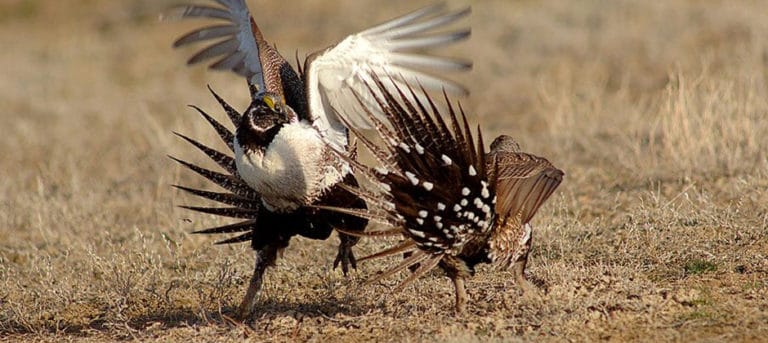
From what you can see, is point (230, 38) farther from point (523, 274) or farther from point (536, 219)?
point (523, 274)

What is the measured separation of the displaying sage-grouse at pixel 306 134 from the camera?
4887 mm

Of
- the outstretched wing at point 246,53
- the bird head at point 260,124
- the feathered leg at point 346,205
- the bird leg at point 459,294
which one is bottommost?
the bird leg at point 459,294

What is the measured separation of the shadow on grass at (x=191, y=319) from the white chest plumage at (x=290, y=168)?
59 centimetres

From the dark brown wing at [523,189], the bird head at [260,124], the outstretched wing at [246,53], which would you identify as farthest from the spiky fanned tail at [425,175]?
the outstretched wing at [246,53]

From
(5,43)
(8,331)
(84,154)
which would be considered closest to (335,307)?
(8,331)

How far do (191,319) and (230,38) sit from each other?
193 centimetres

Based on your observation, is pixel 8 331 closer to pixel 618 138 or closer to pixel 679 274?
pixel 679 274

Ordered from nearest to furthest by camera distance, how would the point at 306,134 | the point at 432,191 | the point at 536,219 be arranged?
the point at 432,191 → the point at 306,134 → the point at 536,219

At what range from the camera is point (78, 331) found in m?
5.47

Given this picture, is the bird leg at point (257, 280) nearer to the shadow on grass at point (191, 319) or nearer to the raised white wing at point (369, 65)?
the shadow on grass at point (191, 319)

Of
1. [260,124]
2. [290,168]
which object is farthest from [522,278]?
[260,124]

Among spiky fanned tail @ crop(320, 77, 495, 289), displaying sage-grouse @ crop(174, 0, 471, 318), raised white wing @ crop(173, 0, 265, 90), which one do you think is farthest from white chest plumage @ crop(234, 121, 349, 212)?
raised white wing @ crop(173, 0, 265, 90)

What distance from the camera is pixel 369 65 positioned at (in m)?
5.45

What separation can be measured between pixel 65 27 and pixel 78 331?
14.7m
